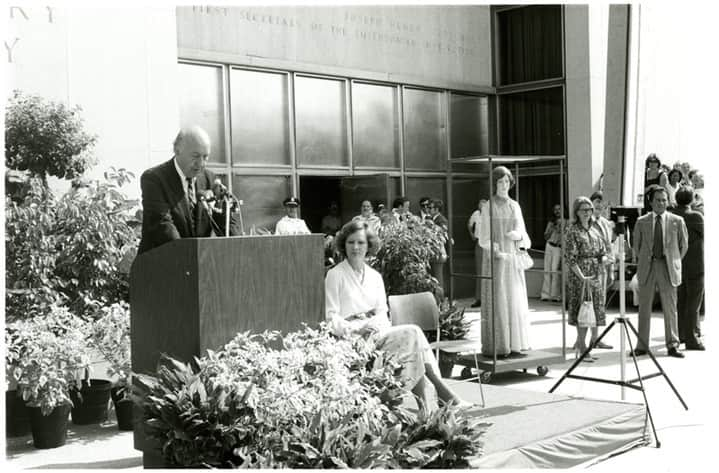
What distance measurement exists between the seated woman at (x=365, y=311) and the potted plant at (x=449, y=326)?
261cm

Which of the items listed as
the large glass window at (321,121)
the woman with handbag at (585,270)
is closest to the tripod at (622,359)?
the woman with handbag at (585,270)

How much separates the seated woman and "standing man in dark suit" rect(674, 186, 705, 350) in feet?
17.1

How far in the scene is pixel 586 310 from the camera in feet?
30.0

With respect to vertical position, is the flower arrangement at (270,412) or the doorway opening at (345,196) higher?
the doorway opening at (345,196)

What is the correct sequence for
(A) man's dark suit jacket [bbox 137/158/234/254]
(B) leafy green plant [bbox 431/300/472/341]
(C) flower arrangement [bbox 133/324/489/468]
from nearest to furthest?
(C) flower arrangement [bbox 133/324/489/468] → (A) man's dark suit jacket [bbox 137/158/234/254] → (B) leafy green plant [bbox 431/300/472/341]

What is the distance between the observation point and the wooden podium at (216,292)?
374 cm

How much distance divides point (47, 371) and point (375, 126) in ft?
32.7

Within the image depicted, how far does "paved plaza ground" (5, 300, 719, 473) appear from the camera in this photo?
551 cm

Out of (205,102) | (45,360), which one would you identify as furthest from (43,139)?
(205,102)

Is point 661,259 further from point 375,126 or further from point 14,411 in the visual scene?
point 375,126

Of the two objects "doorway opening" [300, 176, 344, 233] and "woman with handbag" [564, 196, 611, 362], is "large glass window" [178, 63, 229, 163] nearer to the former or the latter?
"doorway opening" [300, 176, 344, 233]

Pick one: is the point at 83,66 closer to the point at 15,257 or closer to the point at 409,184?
the point at 15,257

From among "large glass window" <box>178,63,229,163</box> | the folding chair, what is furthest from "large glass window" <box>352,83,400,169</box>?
the folding chair

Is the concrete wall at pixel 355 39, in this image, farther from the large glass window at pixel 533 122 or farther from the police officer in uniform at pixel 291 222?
the police officer in uniform at pixel 291 222
